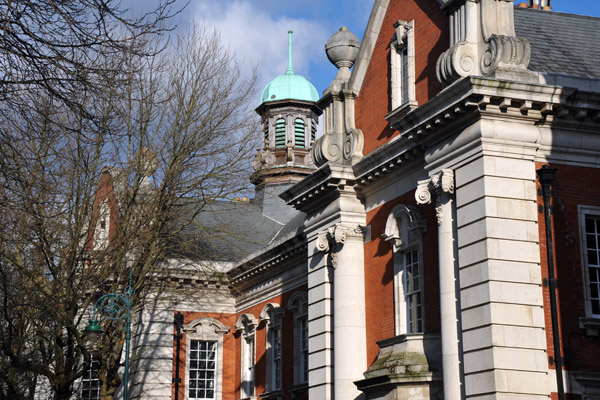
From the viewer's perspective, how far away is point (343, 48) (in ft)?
78.7

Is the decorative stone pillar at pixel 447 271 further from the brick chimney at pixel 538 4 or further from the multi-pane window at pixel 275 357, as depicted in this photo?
the multi-pane window at pixel 275 357

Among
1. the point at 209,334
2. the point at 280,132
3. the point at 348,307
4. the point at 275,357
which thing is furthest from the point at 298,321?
the point at 280,132

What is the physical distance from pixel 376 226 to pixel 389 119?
2.59 m

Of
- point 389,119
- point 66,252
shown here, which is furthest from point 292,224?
point 389,119

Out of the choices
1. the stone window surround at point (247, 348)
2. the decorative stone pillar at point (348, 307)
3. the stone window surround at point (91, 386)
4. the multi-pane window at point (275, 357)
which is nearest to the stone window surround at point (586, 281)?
the decorative stone pillar at point (348, 307)

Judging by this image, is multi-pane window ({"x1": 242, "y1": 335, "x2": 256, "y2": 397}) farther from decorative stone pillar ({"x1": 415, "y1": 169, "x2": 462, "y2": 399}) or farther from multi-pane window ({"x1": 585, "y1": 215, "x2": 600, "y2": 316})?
multi-pane window ({"x1": 585, "y1": 215, "x2": 600, "y2": 316})

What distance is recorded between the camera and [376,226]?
22.0m

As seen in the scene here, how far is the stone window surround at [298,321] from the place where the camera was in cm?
2736

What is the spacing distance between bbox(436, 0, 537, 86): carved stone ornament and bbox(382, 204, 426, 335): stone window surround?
312 cm

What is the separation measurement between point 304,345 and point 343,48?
29.6 feet

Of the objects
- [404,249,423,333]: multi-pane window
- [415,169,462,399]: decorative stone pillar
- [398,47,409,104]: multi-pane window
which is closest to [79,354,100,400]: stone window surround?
[404,249,423,333]: multi-pane window

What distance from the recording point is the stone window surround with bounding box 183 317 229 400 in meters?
31.9

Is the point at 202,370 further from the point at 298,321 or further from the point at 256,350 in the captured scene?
the point at 298,321

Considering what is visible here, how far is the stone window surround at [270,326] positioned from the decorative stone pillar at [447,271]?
11445mm
